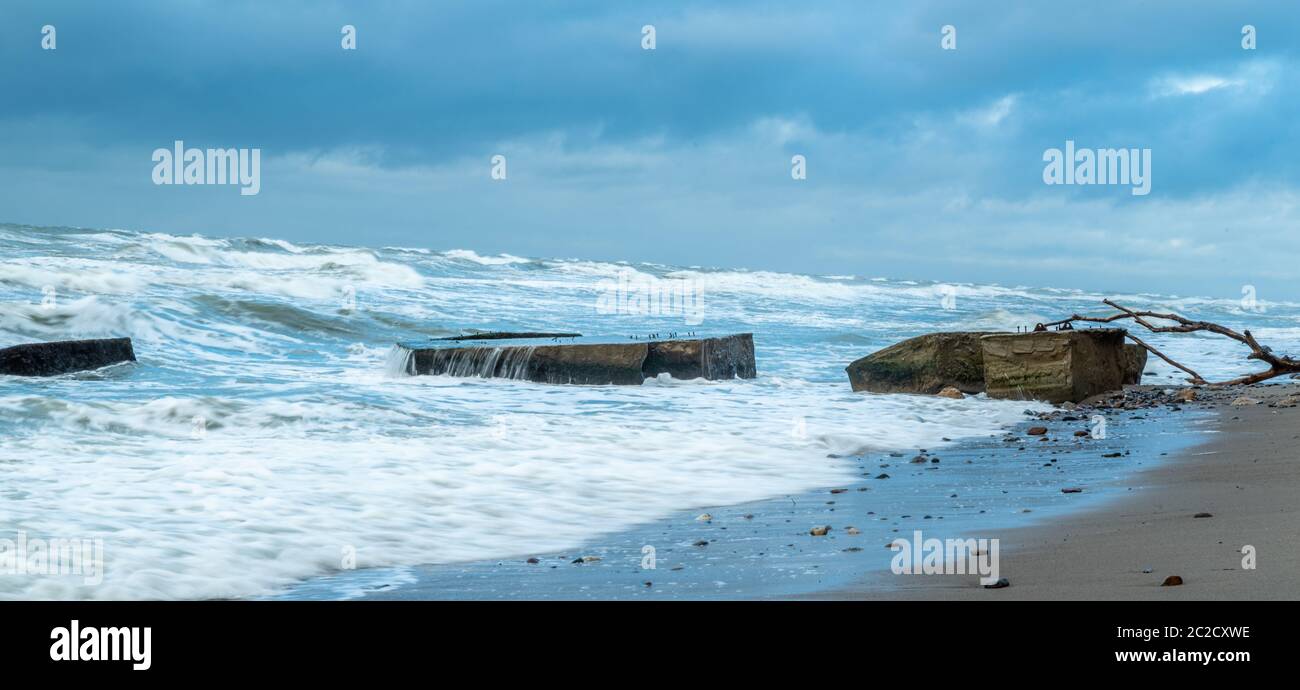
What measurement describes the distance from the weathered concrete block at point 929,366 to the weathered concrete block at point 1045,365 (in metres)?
0.29

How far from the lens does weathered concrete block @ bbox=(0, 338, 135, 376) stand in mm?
9898

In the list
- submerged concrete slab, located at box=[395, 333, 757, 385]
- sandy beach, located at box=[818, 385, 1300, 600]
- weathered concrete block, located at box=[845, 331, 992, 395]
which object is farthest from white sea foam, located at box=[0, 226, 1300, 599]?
sandy beach, located at box=[818, 385, 1300, 600]

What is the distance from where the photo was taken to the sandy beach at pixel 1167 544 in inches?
124

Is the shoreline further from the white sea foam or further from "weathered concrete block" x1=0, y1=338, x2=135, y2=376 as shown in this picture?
"weathered concrete block" x1=0, y1=338, x2=135, y2=376

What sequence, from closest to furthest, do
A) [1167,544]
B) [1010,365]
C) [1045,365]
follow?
[1167,544] → [1045,365] → [1010,365]

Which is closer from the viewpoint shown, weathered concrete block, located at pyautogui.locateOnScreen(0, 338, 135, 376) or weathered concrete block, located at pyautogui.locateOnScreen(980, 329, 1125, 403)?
weathered concrete block, located at pyautogui.locateOnScreen(0, 338, 135, 376)

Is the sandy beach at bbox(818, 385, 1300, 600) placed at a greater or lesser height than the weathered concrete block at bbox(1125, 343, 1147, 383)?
lesser

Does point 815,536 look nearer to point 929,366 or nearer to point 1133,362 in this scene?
point 929,366

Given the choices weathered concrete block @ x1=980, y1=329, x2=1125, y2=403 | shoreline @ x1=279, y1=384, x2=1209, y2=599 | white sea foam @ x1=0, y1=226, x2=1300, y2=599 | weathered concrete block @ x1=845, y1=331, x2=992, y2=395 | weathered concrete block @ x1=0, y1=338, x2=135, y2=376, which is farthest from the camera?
weathered concrete block @ x1=845, y1=331, x2=992, y2=395

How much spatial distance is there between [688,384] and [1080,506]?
6.40 metres

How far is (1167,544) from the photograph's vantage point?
393 cm

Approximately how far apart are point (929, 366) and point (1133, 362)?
2358 mm

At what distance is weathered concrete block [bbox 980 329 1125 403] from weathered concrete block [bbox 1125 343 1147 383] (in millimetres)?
929

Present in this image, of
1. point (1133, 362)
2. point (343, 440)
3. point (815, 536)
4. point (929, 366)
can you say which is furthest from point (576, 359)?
point (815, 536)
